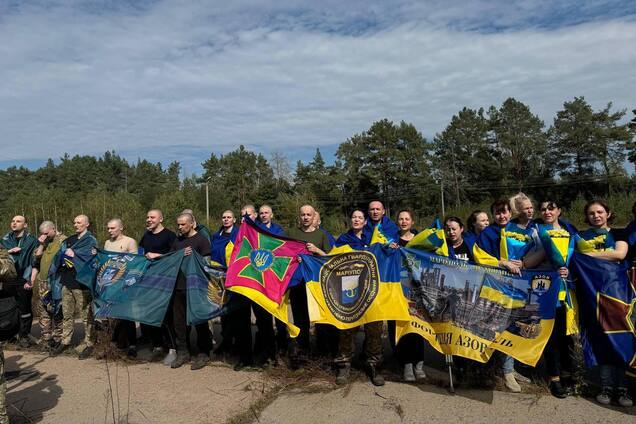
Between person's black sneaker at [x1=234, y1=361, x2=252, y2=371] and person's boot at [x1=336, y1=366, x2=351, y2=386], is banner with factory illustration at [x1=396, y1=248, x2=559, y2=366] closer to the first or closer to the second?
person's boot at [x1=336, y1=366, x2=351, y2=386]

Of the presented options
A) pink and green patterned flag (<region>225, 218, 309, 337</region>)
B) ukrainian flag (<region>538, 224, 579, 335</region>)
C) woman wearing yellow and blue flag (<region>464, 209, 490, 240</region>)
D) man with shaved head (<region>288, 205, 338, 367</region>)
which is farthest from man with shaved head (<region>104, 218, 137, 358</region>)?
ukrainian flag (<region>538, 224, 579, 335</region>)

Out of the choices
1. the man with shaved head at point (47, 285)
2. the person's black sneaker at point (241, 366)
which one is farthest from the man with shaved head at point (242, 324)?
the man with shaved head at point (47, 285)

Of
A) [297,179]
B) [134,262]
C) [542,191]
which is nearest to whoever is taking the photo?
[134,262]

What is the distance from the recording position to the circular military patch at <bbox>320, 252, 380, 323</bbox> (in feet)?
18.7

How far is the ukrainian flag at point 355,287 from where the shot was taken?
5.62 meters

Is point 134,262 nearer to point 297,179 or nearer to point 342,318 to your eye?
point 342,318

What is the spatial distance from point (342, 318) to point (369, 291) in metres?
0.45

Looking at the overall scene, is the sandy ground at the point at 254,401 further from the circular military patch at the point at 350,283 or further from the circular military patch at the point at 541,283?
the circular military patch at the point at 541,283

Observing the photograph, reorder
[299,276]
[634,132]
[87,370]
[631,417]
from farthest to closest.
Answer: [634,132] < [87,370] < [299,276] < [631,417]

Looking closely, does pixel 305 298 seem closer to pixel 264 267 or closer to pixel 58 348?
pixel 264 267

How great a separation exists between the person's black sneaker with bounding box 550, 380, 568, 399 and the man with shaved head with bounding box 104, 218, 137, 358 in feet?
17.9

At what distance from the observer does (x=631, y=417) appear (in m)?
4.50

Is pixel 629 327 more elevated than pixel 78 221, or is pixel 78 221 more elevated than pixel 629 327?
pixel 78 221

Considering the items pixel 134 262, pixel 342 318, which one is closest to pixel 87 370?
pixel 134 262
